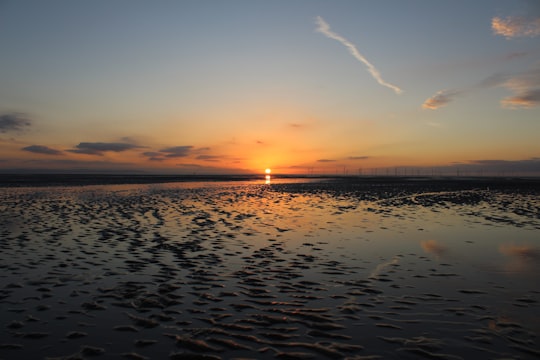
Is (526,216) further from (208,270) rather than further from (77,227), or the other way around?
(77,227)

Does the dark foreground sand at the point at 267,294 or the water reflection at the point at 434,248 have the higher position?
the dark foreground sand at the point at 267,294

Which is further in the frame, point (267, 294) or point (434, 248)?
point (434, 248)

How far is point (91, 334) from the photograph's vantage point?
6.97 m

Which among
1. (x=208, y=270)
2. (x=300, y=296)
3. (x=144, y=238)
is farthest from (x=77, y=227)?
(x=300, y=296)

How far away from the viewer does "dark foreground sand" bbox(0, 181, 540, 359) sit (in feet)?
21.5

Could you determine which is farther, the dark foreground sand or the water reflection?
the water reflection

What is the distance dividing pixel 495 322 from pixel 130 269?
33.2 ft

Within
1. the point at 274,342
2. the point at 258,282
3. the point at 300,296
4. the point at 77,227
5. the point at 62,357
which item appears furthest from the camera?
the point at 77,227

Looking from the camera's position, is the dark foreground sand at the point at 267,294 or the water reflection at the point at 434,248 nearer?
the dark foreground sand at the point at 267,294

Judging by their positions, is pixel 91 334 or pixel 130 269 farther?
pixel 130 269

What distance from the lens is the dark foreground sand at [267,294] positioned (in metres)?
6.55

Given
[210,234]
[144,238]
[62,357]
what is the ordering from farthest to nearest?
[210,234] < [144,238] < [62,357]

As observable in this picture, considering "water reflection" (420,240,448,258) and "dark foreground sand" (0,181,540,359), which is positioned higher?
"dark foreground sand" (0,181,540,359)

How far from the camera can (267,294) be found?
31.2ft
